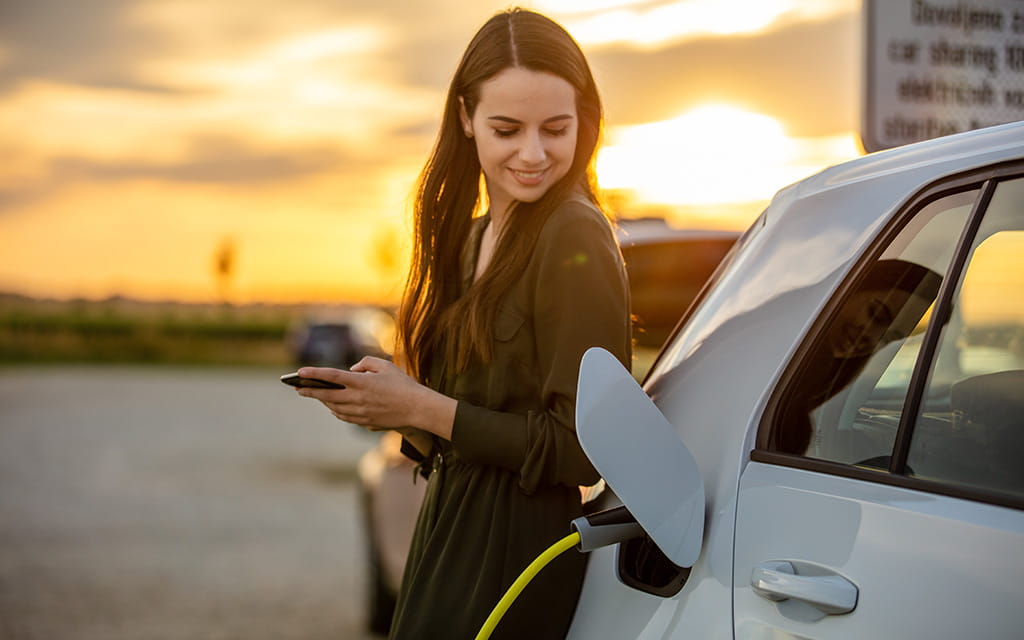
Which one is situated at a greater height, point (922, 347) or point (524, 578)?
point (922, 347)

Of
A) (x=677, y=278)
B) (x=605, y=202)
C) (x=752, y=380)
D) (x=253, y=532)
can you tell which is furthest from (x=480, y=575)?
(x=253, y=532)

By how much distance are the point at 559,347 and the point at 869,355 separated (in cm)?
49

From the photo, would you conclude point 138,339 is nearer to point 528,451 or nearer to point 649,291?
point 649,291

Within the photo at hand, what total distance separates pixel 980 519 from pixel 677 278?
273 cm

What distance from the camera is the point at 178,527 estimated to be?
9.09 meters

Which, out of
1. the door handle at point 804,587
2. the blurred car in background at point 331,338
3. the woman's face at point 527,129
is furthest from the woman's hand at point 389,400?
the blurred car in background at point 331,338

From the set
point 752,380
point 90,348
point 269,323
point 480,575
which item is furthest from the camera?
point 269,323

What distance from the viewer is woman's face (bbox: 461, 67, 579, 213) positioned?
1995 mm

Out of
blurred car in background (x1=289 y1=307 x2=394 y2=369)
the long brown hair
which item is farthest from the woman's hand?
blurred car in background (x1=289 y1=307 x2=394 y2=369)

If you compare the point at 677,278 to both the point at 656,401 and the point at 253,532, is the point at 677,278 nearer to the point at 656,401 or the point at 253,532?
the point at 656,401

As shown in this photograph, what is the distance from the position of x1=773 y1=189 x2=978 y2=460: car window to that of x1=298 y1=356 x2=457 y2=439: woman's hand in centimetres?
58

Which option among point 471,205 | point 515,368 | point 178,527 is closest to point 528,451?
point 515,368

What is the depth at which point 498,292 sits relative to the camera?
1.97 metres

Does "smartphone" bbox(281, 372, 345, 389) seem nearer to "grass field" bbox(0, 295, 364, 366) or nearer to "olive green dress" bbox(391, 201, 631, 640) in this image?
"olive green dress" bbox(391, 201, 631, 640)
